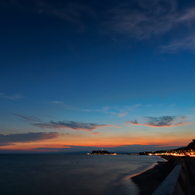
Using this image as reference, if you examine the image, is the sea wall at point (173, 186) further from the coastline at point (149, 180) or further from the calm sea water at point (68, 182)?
the calm sea water at point (68, 182)

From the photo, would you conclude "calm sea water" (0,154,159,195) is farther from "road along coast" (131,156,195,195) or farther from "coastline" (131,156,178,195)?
"road along coast" (131,156,195,195)

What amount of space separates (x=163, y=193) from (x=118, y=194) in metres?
18.5

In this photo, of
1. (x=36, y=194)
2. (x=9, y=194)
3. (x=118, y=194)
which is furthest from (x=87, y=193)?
(x=9, y=194)

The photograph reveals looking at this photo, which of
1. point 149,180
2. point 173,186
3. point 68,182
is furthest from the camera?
point 68,182

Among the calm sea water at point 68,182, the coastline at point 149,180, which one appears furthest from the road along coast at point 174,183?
the calm sea water at point 68,182

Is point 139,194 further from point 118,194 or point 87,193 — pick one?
point 87,193

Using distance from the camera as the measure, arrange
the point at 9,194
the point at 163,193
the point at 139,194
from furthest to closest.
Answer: the point at 9,194 < the point at 139,194 < the point at 163,193

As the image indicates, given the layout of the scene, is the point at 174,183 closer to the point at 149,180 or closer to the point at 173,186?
the point at 173,186

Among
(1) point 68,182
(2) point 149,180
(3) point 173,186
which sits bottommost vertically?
(1) point 68,182

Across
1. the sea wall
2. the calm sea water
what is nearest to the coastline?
the calm sea water

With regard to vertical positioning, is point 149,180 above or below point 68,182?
above

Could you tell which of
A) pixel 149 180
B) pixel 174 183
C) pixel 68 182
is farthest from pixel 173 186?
pixel 68 182

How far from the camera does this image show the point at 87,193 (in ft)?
72.6

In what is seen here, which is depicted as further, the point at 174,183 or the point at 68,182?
the point at 68,182
